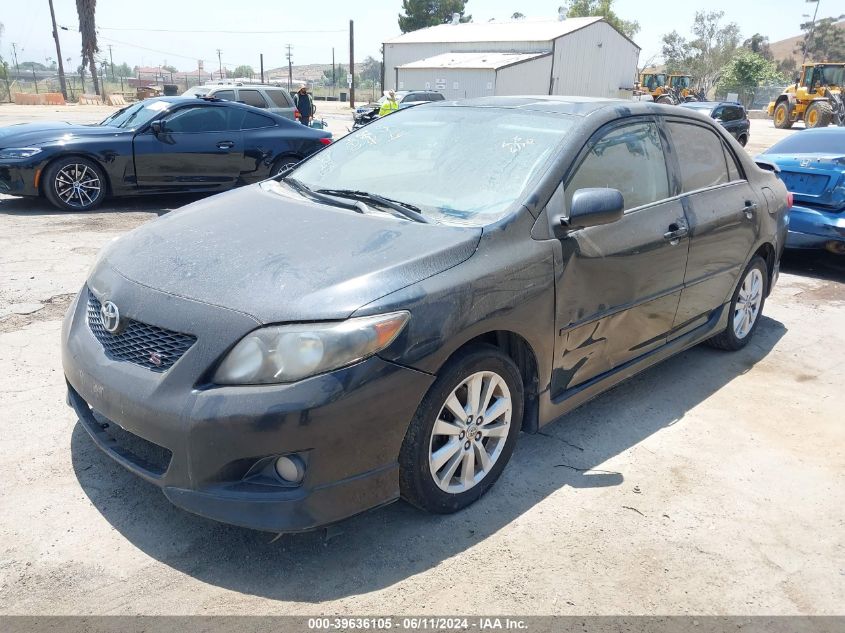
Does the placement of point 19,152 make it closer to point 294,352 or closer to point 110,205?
point 110,205

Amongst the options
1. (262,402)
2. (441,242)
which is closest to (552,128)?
(441,242)

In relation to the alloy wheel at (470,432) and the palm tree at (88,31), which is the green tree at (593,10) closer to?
the palm tree at (88,31)

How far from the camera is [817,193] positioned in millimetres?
7082

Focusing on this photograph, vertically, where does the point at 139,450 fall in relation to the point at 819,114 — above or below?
above

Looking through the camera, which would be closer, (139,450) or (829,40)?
(139,450)

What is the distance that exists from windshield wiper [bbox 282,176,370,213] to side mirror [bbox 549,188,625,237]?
2.90ft

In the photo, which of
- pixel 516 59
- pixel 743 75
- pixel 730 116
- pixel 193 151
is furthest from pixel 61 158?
pixel 743 75

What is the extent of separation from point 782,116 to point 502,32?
68.5 feet

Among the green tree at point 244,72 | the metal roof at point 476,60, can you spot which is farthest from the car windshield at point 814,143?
the green tree at point 244,72

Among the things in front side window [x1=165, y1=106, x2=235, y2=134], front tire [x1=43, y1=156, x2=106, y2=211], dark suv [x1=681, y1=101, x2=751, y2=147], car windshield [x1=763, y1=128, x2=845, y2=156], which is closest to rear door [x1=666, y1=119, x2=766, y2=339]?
car windshield [x1=763, y1=128, x2=845, y2=156]

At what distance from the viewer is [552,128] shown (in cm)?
353

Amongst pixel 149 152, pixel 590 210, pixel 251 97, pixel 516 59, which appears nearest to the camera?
pixel 590 210

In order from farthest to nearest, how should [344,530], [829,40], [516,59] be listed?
[829,40], [516,59], [344,530]

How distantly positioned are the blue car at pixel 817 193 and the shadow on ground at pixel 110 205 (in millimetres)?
6949
